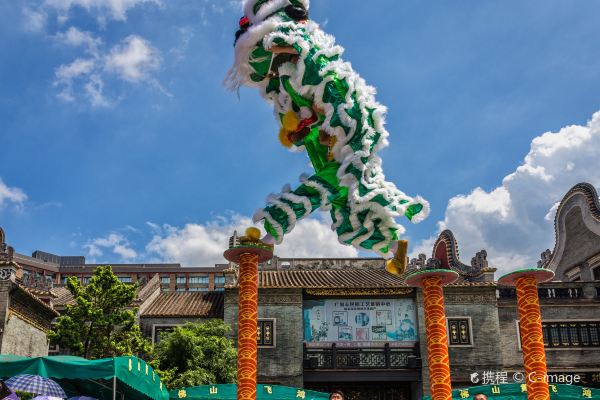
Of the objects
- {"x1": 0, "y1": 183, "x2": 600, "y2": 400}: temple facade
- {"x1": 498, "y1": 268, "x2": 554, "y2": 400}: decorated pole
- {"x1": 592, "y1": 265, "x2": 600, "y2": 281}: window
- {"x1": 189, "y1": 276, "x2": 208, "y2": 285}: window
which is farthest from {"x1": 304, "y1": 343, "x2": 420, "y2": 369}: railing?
{"x1": 189, "y1": 276, "x2": 208, "y2": 285}: window

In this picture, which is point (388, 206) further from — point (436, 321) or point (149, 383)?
point (149, 383)

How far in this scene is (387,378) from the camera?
21656mm

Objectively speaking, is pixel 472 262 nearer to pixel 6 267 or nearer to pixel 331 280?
pixel 331 280

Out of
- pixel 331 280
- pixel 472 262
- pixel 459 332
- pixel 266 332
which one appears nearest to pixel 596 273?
pixel 472 262

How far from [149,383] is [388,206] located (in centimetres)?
465

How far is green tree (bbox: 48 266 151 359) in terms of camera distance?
51.4 ft

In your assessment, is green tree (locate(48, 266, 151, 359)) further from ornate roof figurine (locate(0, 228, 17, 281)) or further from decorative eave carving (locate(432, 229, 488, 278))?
decorative eave carving (locate(432, 229, 488, 278))

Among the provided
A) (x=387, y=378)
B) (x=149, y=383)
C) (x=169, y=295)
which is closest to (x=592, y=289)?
(x=387, y=378)

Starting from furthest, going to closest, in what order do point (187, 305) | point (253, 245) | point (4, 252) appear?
1. point (187, 305)
2. point (4, 252)
3. point (253, 245)

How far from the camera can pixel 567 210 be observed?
23984mm

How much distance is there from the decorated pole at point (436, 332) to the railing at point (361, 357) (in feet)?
47.2

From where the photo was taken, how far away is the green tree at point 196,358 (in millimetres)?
17047

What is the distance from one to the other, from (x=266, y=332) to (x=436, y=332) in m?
14.5

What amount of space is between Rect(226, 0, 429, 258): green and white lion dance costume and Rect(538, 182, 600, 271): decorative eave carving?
17.4 metres
